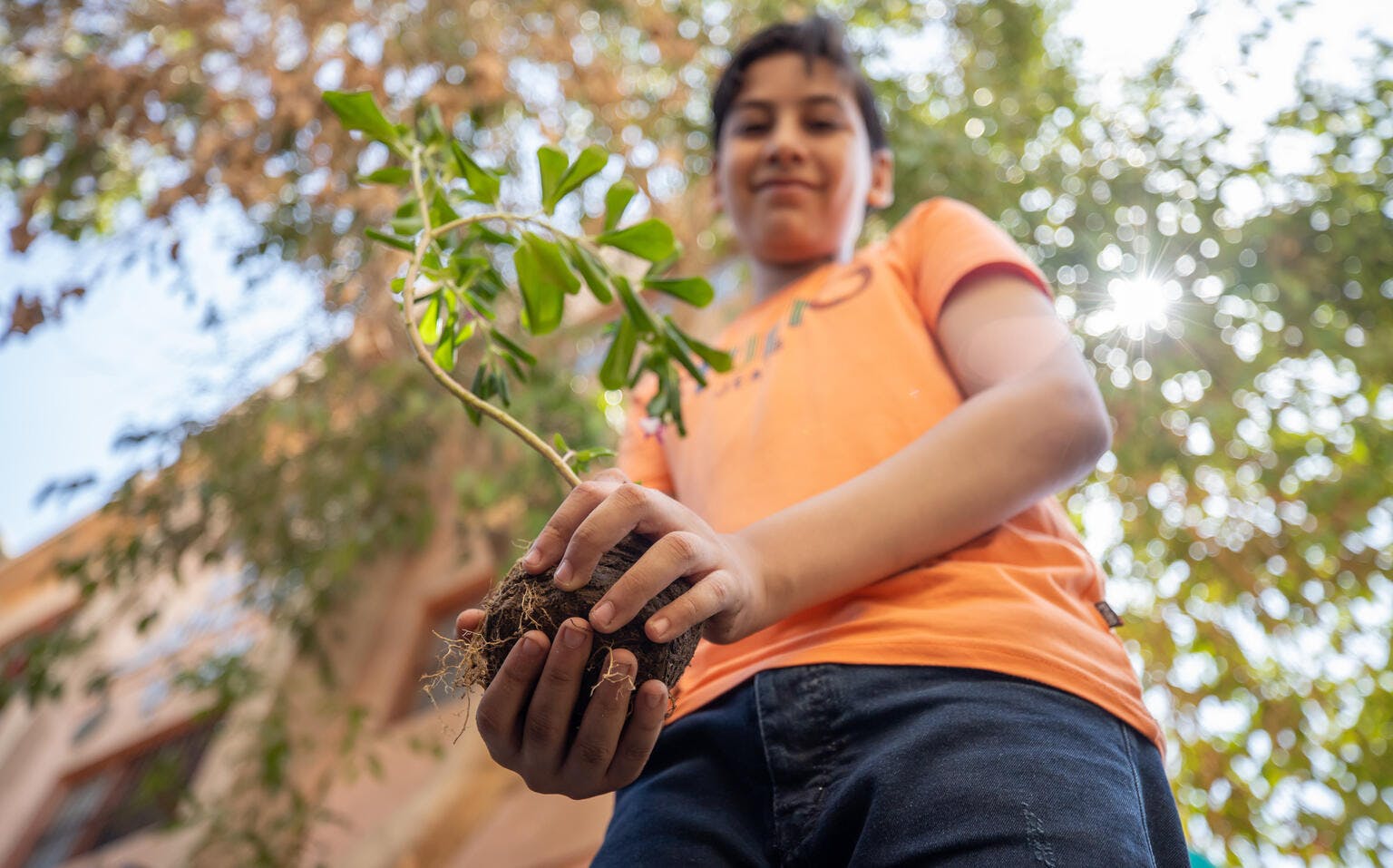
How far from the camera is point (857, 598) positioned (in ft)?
3.64

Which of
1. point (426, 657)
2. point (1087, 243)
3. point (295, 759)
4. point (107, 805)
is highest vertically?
point (1087, 243)

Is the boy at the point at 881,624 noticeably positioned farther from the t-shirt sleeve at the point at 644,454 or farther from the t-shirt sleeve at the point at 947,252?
the t-shirt sleeve at the point at 644,454

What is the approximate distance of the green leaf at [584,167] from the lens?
127cm

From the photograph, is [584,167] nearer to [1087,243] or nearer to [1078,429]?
[1078,429]

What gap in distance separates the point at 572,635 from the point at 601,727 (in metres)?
0.11

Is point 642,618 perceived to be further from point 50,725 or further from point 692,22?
point 50,725

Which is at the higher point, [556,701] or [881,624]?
[556,701]

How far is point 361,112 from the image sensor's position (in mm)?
1335

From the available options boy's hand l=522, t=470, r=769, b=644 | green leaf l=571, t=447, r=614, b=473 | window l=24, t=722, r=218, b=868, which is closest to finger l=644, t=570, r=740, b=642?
boy's hand l=522, t=470, r=769, b=644

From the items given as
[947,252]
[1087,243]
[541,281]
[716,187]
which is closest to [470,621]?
[541,281]

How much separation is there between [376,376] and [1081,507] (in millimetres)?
3175

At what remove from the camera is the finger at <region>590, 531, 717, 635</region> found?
2.71ft

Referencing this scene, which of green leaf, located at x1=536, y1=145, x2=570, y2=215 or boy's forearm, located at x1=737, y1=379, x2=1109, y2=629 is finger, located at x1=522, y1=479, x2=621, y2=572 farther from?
green leaf, located at x1=536, y1=145, x2=570, y2=215

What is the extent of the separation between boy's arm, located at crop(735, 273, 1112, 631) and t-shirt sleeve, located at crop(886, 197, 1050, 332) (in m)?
0.18
